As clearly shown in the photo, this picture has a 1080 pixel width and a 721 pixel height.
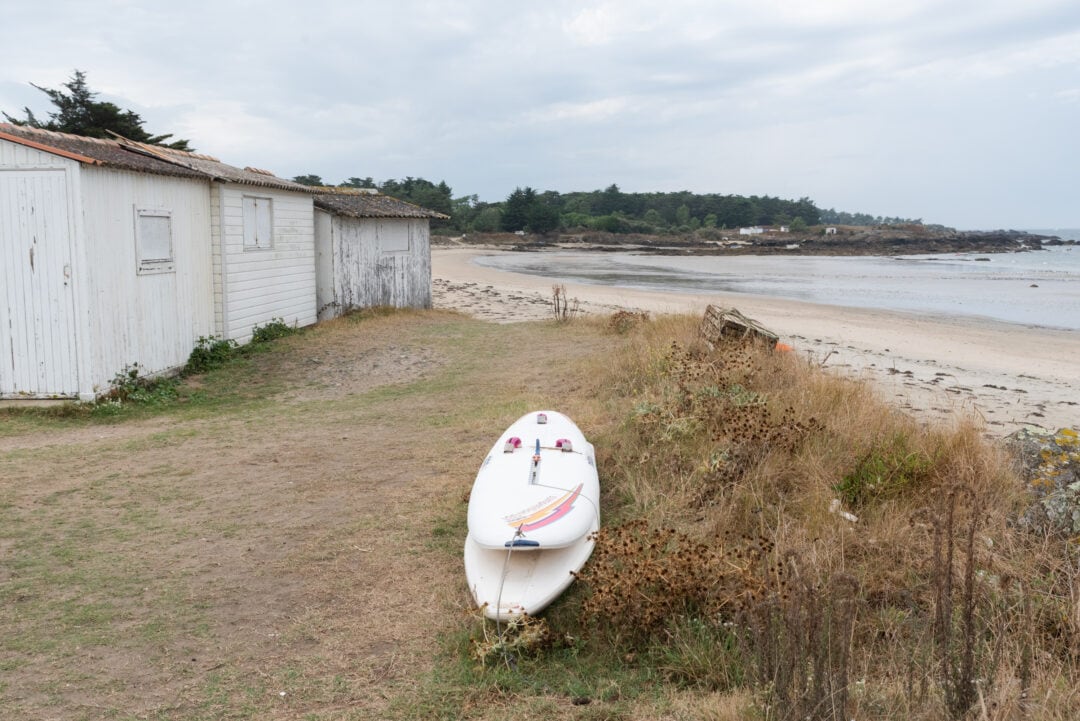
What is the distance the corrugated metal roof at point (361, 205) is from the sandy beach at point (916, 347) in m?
3.25

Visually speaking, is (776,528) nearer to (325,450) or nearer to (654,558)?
(654,558)

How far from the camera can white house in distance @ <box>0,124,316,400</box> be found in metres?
9.60

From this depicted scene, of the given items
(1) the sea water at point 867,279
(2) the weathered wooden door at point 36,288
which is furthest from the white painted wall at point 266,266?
(1) the sea water at point 867,279

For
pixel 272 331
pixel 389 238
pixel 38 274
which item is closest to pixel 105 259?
pixel 38 274

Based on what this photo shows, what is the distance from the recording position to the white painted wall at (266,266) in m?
13.4

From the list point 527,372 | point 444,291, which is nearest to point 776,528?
point 527,372

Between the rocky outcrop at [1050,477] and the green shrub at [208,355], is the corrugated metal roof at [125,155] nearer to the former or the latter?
the green shrub at [208,355]

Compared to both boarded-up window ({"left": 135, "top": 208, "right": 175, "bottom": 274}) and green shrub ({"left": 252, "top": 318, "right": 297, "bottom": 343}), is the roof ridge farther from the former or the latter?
boarded-up window ({"left": 135, "top": 208, "right": 175, "bottom": 274})

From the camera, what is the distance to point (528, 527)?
17.9 ft

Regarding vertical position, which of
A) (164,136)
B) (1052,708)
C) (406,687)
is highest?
(164,136)

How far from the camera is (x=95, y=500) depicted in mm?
7012

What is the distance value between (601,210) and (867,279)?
268 feet

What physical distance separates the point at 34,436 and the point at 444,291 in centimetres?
2077

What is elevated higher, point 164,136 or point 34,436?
point 164,136
